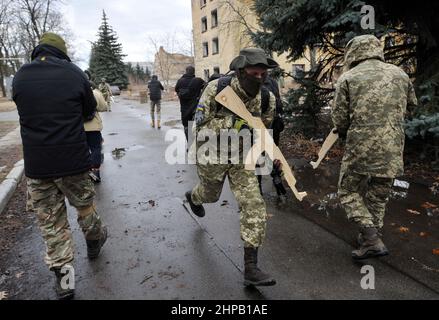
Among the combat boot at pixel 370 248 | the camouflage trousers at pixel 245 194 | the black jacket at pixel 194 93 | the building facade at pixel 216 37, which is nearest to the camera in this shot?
the camouflage trousers at pixel 245 194

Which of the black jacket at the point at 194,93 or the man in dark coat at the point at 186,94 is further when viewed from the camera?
the man in dark coat at the point at 186,94

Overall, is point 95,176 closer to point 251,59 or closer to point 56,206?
point 56,206

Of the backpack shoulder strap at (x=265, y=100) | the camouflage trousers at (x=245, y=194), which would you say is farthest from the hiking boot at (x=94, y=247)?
the backpack shoulder strap at (x=265, y=100)

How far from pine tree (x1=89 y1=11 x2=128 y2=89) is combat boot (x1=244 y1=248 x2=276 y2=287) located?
180 ft

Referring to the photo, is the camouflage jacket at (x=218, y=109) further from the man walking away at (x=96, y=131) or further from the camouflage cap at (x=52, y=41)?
the man walking away at (x=96, y=131)

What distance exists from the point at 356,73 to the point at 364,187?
3.69 feet

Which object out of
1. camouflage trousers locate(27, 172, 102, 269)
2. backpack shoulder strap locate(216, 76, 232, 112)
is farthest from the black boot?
backpack shoulder strap locate(216, 76, 232, 112)

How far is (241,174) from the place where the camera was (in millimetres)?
3008

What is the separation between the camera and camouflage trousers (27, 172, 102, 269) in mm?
2777

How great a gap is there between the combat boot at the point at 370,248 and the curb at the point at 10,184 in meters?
4.47

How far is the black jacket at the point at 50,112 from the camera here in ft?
8.50

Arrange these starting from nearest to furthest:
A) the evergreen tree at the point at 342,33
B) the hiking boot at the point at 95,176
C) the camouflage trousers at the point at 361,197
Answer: the camouflage trousers at the point at 361,197 < the evergreen tree at the point at 342,33 < the hiking boot at the point at 95,176
